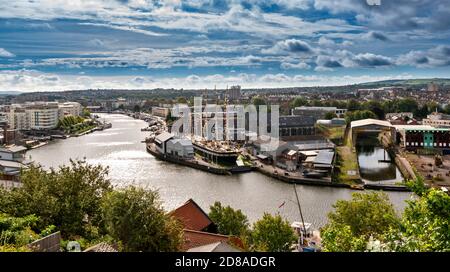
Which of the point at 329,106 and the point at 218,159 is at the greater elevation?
the point at 329,106

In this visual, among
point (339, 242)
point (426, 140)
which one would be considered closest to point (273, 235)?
point (339, 242)

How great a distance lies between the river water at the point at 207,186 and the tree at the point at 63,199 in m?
1.27

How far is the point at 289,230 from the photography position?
304 cm

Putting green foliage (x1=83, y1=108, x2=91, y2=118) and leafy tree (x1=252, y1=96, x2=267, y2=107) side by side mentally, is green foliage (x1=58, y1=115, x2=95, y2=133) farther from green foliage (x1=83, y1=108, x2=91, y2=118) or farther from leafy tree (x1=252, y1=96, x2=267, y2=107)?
leafy tree (x1=252, y1=96, x2=267, y2=107)

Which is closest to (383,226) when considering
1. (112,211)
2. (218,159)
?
(112,211)

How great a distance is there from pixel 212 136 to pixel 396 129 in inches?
162

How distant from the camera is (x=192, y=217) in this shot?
3.15 meters

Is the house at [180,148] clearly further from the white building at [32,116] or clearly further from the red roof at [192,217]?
the red roof at [192,217]

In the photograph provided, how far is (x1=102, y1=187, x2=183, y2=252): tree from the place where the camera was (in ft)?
6.22

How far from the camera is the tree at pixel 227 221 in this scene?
3.32 m

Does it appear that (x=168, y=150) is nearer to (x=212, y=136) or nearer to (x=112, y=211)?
(x=212, y=136)

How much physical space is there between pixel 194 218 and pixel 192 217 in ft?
0.06

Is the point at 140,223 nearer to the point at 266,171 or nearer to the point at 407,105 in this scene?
the point at 266,171
